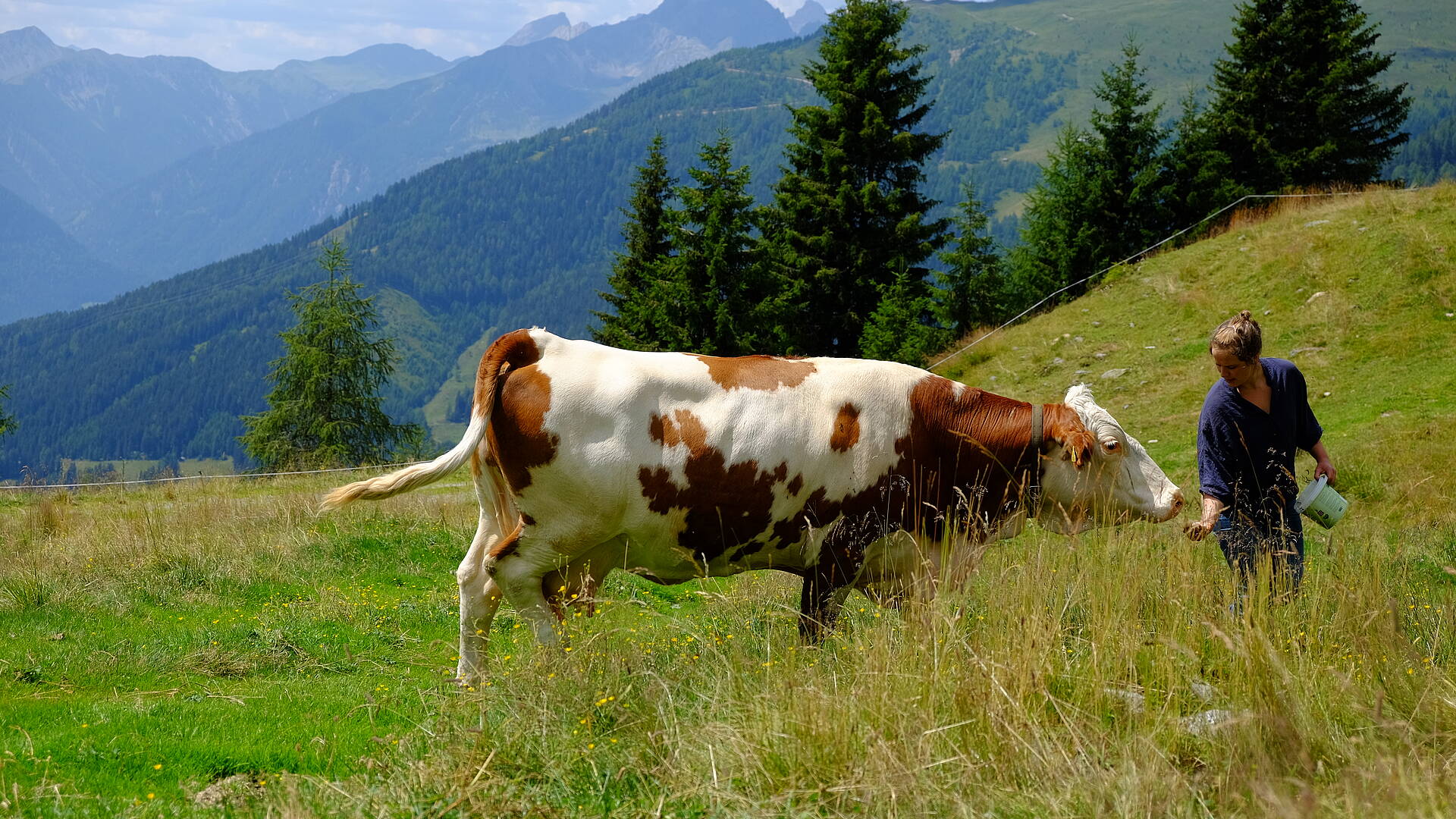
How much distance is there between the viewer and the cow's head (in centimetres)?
716

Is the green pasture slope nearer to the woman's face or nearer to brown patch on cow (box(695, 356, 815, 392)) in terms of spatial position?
the woman's face

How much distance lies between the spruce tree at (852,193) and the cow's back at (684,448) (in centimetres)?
3168

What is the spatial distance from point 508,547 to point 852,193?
33466 mm

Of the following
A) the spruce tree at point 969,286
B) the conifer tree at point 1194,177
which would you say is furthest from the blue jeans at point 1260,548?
the conifer tree at point 1194,177

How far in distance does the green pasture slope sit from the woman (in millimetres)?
285

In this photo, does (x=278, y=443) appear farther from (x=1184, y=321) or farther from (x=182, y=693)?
(x=182, y=693)

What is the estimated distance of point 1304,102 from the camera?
128 feet

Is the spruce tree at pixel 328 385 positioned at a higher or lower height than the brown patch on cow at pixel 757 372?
lower

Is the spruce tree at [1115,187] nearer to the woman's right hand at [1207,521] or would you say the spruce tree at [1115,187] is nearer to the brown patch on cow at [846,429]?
the woman's right hand at [1207,521]

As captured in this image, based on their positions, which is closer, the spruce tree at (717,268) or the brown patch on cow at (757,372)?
the brown patch on cow at (757,372)

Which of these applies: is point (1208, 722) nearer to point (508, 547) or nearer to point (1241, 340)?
point (1241, 340)

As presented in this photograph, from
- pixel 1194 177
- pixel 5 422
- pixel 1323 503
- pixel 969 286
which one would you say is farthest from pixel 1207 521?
Result: pixel 5 422

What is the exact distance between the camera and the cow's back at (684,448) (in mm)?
6129

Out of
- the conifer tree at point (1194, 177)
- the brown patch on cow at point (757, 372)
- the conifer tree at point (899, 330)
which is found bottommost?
the conifer tree at point (899, 330)
